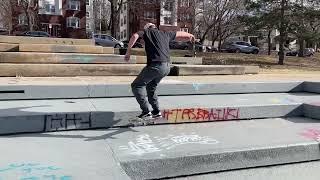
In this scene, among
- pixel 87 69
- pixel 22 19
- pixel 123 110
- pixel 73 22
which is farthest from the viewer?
pixel 73 22

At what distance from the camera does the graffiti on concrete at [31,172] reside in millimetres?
4215

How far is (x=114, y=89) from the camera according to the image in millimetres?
8008

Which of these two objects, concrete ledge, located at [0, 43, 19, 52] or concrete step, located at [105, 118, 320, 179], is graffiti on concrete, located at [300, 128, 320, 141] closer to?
concrete step, located at [105, 118, 320, 179]

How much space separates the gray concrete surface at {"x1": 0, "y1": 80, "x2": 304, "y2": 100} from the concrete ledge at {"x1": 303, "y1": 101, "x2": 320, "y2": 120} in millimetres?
1704

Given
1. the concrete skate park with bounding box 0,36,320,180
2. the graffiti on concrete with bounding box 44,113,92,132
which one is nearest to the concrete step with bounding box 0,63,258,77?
the concrete skate park with bounding box 0,36,320,180

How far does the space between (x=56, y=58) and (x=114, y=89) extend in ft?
11.9

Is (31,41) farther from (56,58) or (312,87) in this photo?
(312,87)

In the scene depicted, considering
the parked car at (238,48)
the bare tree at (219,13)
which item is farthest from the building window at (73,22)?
the parked car at (238,48)

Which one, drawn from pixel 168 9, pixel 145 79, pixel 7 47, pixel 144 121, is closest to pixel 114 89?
pixel 144 121

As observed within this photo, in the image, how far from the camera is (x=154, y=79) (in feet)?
20.2

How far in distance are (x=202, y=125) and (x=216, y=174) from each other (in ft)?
4.99

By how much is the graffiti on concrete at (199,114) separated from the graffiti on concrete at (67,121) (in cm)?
125

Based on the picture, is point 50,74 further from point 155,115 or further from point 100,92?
point 155,115

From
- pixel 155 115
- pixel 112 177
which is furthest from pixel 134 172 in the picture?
pixel 155 115
